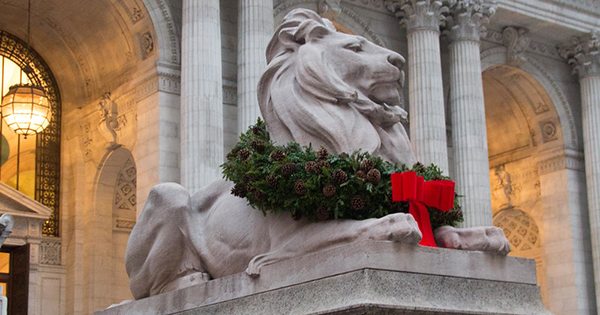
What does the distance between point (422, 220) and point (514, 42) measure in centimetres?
2390

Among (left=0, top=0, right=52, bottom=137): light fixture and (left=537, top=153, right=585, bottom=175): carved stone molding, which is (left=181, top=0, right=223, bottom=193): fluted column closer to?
(left=0, top=0, right=52, bottom=137): light fixture

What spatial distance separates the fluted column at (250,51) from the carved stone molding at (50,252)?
243 inches

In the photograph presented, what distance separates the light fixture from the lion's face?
52.6 feet

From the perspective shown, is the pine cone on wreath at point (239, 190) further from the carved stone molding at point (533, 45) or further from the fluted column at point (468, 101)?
the carved stone molding at point (533, 45)

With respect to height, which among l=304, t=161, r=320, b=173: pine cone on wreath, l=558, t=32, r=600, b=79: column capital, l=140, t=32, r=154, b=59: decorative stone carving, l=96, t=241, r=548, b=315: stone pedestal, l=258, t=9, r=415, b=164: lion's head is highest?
l=558, t=32, r=600, b=79: column capital

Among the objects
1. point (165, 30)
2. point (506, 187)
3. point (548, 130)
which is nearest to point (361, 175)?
point (165, 30)

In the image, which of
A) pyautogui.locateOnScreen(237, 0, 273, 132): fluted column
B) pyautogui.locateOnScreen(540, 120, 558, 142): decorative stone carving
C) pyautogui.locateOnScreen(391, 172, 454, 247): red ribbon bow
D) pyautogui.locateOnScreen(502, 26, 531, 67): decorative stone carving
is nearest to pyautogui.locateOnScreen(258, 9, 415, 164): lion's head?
pyautogui.locateOnScreen(391, 172, 454, 247): red ribbon bow

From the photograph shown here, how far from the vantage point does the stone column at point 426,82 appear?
2530cm

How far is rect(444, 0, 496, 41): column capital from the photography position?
26703 mm

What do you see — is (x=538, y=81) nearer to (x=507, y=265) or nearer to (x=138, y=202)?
(x=138, y=202)

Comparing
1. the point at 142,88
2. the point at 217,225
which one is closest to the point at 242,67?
the point at 142,88

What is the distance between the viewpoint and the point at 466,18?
26.8 meters

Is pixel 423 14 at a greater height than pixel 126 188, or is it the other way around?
pixel 423 14

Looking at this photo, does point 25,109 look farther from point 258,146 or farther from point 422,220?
point 422,220
